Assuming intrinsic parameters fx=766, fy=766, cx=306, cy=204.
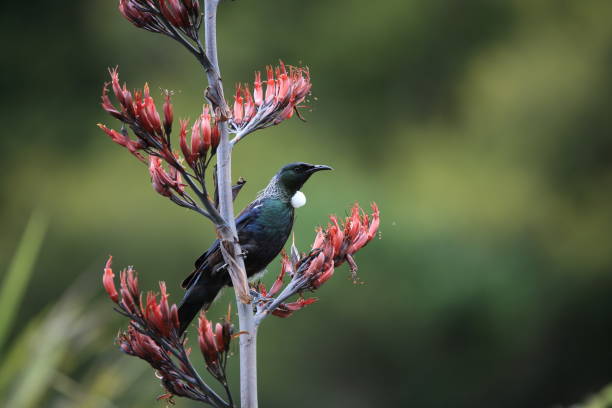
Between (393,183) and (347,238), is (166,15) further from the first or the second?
(393,183)

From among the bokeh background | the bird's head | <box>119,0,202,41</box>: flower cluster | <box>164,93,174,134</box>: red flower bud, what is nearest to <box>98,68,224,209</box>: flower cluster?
<box>164,93,174,134</box>: red flower bud

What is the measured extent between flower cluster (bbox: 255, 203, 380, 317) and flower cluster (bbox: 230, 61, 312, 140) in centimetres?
29

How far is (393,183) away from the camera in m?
6.85

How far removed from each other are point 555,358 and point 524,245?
3.31 feet

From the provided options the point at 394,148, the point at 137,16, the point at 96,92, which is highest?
the point at 96,92

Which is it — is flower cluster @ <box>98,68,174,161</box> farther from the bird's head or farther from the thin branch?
the bird's head

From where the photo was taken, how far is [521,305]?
20.2 ft

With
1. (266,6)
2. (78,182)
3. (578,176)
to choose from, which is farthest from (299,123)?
(578,176)

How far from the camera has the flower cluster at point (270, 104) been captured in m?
1.81

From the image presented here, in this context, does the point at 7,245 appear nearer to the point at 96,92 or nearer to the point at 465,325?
the point at 96,92

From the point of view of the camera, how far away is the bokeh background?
6141 millimetres

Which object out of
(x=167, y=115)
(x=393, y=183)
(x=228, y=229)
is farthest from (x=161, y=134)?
(x=393, y=183)

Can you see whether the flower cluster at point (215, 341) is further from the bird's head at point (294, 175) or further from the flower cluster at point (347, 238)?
the bird's head at point (294, 175)

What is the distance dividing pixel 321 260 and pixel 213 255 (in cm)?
31
